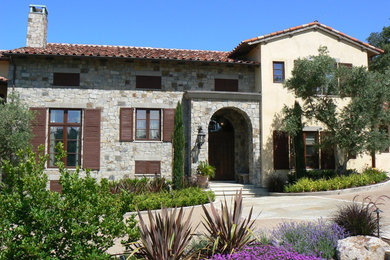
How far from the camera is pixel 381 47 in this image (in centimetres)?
2191

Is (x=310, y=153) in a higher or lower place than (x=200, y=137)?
lower

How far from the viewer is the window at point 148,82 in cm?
1498

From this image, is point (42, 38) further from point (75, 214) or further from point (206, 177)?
point (75, 214)

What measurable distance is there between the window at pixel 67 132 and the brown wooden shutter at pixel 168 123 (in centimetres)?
371

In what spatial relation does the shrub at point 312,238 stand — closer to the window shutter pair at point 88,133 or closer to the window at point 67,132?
the window shutter pair at point 88,133

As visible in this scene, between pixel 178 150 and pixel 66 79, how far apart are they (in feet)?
19.1

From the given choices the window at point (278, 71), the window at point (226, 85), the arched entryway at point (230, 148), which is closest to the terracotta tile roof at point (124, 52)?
the window at point (226, 85)

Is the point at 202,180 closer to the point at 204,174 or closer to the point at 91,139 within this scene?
the point at 204,174

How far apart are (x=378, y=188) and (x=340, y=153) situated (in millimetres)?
2368

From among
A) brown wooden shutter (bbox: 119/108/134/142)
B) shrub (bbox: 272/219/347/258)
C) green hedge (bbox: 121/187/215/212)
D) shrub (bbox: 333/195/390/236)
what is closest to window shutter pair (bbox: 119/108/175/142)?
brown wooden shutter (bbox: 119/108/134/142)

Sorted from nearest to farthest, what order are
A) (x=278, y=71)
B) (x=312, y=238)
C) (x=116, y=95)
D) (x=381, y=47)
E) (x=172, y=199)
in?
1. (x=312, y=238)
2. (x=172, y=199)
3. (x=116, y=95)
4. (x=278, y=71)
5. (x=381, y=47)

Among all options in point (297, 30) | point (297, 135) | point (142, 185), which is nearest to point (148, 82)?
point (142, 185)

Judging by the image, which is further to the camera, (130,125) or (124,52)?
(124,52)

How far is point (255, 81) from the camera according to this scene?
52.5 feet
